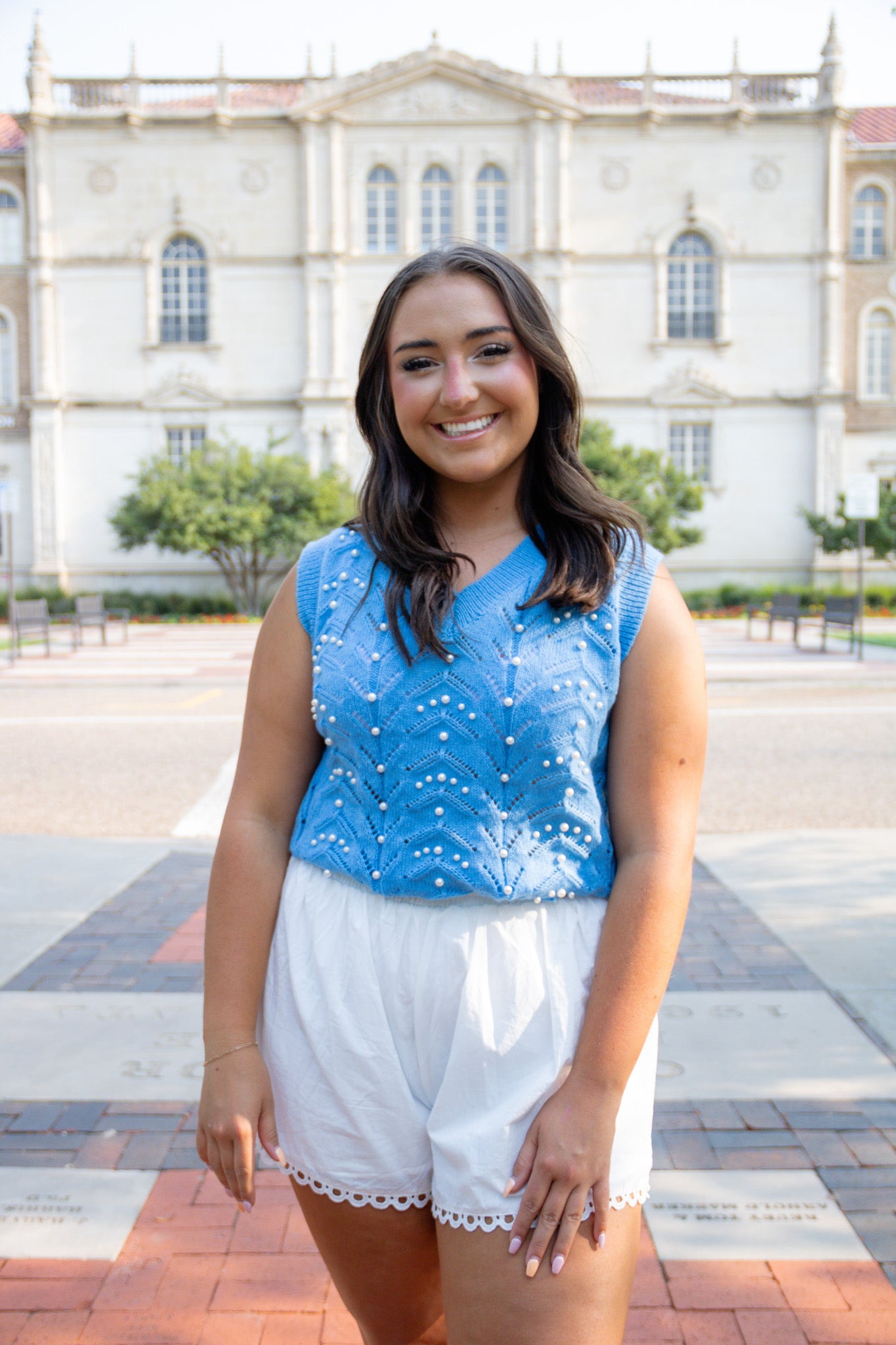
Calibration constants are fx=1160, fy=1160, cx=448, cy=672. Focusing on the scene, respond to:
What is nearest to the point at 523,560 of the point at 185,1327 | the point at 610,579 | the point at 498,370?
the point at 610,579

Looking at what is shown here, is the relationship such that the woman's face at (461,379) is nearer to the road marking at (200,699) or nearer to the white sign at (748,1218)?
the white sign at (748,1218)

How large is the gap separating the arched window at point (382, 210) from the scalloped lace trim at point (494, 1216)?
Answer: 3593 cm

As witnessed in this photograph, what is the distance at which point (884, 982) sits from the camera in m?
4.69

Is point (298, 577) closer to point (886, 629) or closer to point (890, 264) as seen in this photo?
point (886, 629)

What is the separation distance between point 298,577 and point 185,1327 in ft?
5.73

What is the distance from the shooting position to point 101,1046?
4.05 metres

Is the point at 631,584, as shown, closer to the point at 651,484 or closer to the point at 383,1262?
the point at 383,1262

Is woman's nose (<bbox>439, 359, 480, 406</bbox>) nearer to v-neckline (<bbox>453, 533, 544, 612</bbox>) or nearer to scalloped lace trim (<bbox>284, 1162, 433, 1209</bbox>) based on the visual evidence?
v-neckline (<bbox>453, 533, 544, 612</bbox>)

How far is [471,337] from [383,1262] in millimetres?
1390

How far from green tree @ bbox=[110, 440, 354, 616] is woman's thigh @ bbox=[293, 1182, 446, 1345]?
2757cm

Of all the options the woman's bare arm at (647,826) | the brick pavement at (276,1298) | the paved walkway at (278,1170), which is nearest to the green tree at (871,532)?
the paved walkway at (278,1170)

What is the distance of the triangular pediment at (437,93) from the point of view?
33.8 m

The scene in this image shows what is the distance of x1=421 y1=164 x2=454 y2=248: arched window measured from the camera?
114 ft

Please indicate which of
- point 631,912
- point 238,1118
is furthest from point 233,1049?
point 631,912
